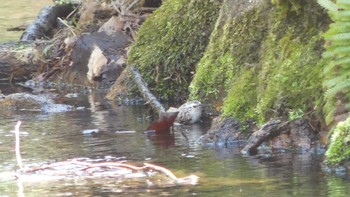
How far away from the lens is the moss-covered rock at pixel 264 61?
485 inches

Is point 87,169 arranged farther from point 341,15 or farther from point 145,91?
point 145,91

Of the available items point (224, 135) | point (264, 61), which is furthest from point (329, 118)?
point (264, 61)

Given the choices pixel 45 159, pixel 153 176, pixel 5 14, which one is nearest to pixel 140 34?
pixel 45 159

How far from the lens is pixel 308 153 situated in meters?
11.4

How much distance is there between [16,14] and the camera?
34.7 m

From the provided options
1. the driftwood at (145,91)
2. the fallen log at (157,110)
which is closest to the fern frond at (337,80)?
the fallen log at (157,110)

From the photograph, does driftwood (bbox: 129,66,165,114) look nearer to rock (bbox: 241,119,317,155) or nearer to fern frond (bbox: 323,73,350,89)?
rock (bbox: 241,119,317,155)

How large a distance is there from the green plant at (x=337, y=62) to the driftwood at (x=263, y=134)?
64 centimetres

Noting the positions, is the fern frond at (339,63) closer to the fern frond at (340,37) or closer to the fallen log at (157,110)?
the fern frond at (340,37)

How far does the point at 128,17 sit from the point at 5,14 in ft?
45.6

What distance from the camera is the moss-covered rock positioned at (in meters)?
12.3

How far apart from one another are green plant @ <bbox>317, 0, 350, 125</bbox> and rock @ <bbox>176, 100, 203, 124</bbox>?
3.60 metres

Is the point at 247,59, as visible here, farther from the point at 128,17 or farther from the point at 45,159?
the point at 128,17

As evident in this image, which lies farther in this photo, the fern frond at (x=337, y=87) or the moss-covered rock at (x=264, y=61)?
the moss-covered rock at (x=264, y=61)
